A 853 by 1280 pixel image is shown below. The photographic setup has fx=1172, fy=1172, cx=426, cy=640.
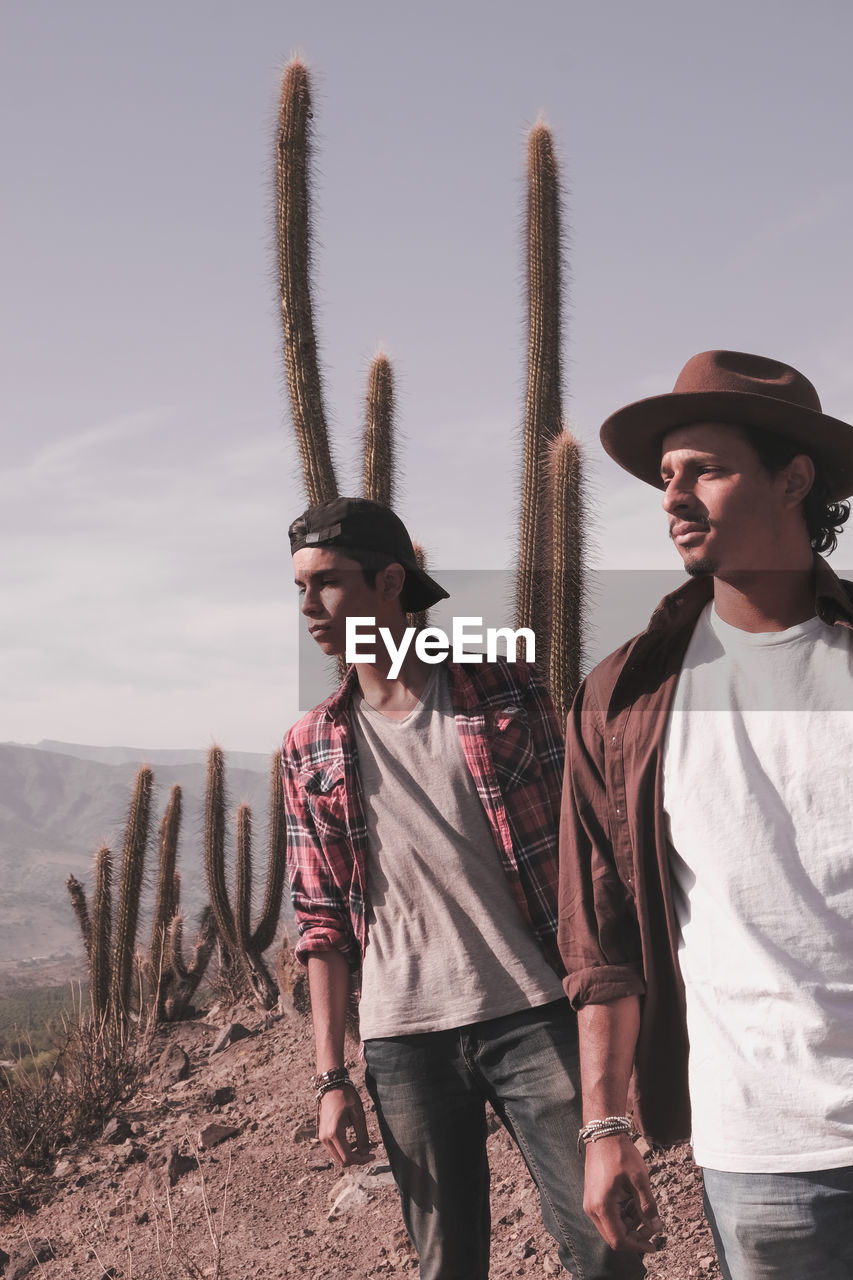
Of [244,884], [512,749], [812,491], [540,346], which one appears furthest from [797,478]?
[244,884]

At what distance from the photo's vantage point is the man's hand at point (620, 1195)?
1.78 meters

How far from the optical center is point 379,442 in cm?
693

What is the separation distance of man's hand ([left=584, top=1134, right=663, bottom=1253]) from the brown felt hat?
1.14 meters

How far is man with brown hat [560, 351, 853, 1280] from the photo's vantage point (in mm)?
1674

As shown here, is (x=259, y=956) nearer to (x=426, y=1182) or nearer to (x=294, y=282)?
(x=294, y=282)

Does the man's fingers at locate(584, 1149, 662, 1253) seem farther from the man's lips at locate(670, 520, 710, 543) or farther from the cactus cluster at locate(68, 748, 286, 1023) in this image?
the cactus cluster at locate(68, 748, 286, 1023)

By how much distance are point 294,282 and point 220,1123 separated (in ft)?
16.6

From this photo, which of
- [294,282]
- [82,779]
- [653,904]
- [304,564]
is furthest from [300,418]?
[82,779]

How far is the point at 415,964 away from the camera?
2479 mm

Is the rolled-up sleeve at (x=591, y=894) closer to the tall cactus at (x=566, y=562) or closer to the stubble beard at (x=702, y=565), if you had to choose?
the stubble beard at (x=702, y=565)

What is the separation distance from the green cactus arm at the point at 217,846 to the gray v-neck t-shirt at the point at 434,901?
766 centimetres

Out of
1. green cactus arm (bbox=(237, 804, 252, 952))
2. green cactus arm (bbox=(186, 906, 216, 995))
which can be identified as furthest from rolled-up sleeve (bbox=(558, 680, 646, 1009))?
green cactus arm (bbox=(186, 906, 216, 995))

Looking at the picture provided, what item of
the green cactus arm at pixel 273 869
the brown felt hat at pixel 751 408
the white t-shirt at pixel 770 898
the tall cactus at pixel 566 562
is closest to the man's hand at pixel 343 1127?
the white t-shirt at pixel 770 898

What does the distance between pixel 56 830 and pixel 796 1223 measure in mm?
122435
